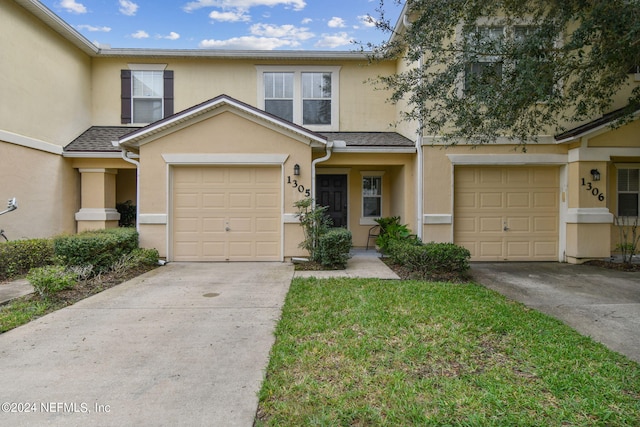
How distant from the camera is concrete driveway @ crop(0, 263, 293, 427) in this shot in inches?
106

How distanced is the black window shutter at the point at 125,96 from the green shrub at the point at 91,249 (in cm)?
511

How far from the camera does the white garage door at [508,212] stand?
30.8 feet

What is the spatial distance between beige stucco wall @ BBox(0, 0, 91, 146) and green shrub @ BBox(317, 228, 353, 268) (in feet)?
25.9

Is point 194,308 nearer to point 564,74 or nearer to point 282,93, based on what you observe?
point 564,74

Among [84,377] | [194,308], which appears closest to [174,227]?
[194,308]

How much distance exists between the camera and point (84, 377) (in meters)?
3.21

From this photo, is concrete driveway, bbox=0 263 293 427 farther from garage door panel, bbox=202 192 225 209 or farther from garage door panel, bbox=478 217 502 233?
garage door panel, bbox=478 217 502 233

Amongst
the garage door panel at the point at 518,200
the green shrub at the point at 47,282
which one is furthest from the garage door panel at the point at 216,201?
the garage door panel at the point at 518,200

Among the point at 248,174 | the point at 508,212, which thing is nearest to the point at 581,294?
the point at 508,212

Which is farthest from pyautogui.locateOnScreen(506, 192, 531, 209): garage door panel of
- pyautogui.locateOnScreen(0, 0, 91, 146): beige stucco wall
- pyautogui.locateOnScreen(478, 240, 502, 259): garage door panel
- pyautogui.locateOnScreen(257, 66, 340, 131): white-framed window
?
pyautogui.locateOnScreen(0, 0, 91, 146): beige stucco wall

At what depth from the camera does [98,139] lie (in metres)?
10.8

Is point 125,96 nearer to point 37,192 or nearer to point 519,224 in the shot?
point 37,192

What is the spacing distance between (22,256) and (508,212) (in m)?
11.5

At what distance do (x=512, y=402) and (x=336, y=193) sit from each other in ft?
30.4
